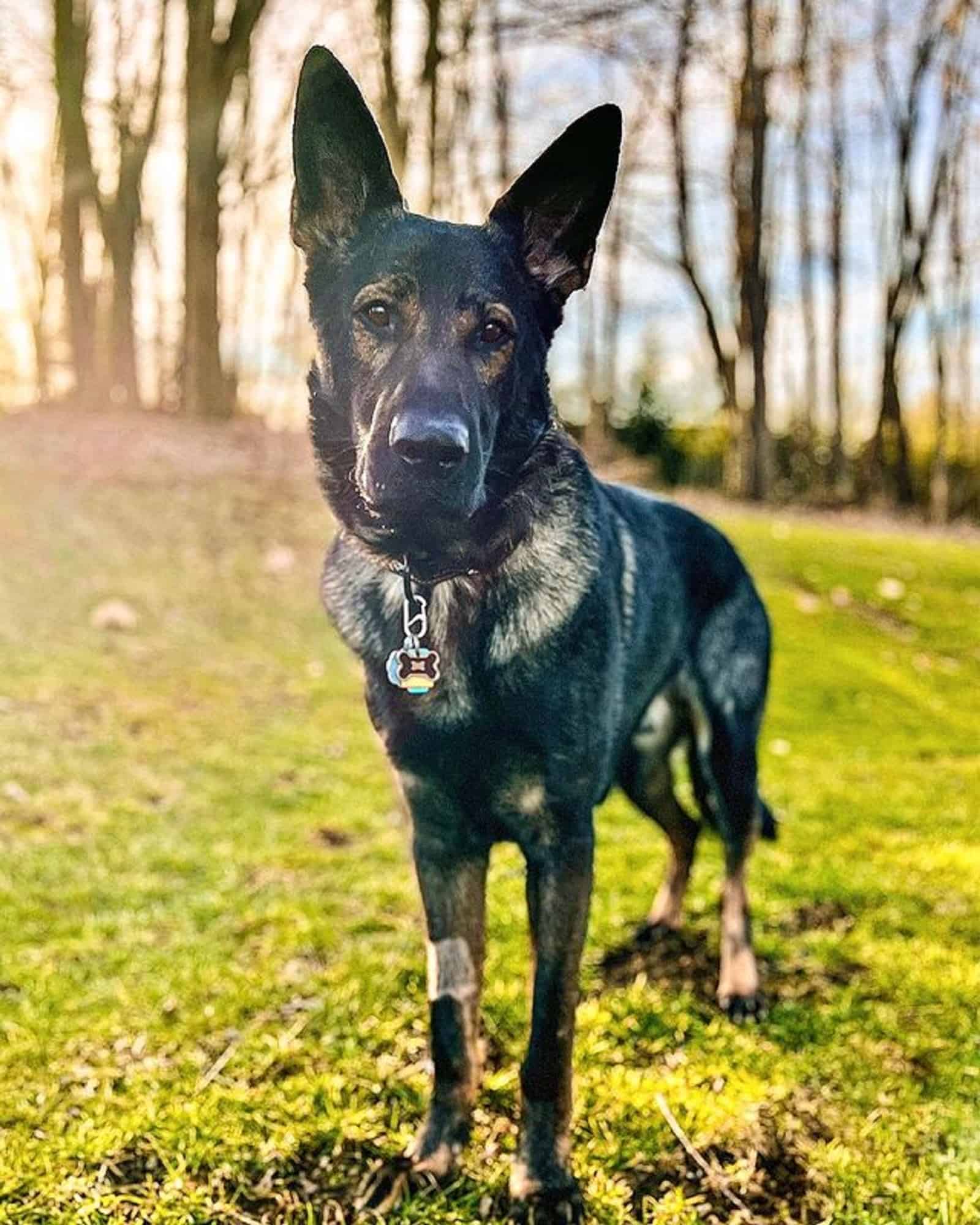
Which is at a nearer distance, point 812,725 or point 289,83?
point 812,725

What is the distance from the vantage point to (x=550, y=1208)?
8.63 feet

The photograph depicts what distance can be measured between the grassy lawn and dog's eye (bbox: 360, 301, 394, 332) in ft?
6.49

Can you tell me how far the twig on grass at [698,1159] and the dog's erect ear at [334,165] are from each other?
2349 millimetres

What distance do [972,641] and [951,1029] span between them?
24.9ft

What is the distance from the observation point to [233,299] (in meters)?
24.3

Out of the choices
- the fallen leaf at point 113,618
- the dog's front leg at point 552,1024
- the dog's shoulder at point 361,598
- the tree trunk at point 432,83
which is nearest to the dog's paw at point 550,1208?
the dog's front leg at point 552,1024

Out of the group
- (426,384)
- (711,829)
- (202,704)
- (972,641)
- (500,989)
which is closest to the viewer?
(426,384)

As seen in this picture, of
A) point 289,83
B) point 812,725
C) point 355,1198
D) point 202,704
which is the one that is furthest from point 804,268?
point 355,1198

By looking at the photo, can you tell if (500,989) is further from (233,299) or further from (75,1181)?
(233,299)

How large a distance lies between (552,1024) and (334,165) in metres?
2.10

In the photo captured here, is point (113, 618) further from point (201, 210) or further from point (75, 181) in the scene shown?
point (75, 181)

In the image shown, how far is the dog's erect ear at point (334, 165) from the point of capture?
8.71 ft

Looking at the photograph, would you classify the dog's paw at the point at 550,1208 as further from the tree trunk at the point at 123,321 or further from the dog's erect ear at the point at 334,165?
the tree trunk at the point at 123,321

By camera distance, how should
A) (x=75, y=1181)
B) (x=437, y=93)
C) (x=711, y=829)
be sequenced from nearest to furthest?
(x=75, y=1181)
(x=711, y=829)
(x=437, y=93)
